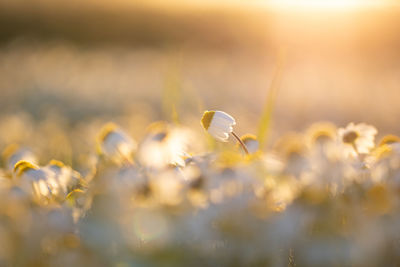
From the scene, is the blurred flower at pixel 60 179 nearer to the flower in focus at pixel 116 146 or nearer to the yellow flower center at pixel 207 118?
the flower in focus at pixel 116 146

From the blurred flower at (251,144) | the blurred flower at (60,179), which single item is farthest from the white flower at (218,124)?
the blurred flower at (60,179)

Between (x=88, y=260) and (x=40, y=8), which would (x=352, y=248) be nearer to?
(x=88, y=260)

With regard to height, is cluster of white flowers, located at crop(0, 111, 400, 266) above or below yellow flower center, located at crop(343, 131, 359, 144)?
below

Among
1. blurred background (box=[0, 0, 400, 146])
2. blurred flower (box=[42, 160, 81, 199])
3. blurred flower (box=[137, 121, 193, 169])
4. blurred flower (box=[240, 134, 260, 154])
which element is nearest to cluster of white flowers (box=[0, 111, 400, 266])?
blurred flower (box=[137, 121, 193, 169])

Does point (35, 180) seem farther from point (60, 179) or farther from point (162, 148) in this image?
point (162, 148)

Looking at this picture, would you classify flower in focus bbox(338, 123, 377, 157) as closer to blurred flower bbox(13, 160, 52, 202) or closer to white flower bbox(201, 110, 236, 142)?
white flower bbox(201, 110, 236, 142)

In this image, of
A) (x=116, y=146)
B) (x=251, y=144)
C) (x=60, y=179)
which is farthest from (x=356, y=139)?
(x=60, y=179)
